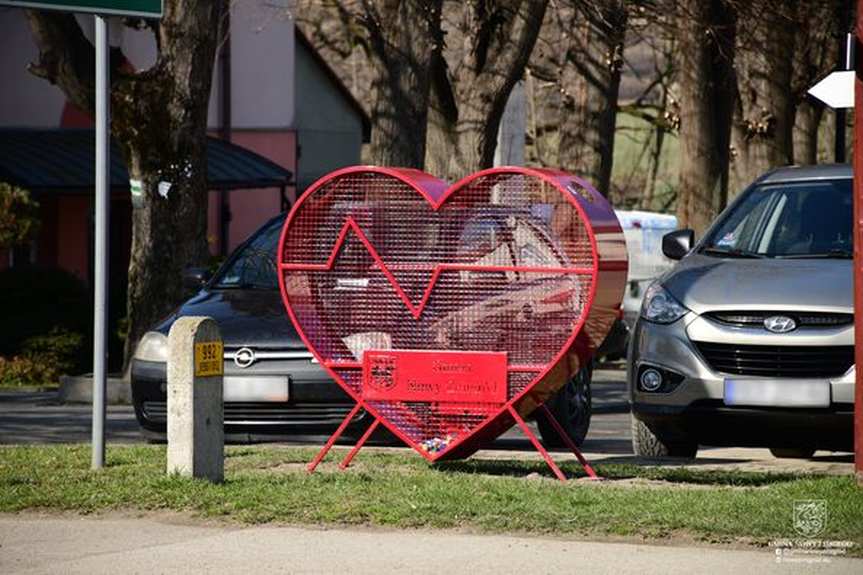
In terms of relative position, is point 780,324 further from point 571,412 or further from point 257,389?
point 257,389

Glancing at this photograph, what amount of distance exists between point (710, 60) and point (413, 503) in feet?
64.6

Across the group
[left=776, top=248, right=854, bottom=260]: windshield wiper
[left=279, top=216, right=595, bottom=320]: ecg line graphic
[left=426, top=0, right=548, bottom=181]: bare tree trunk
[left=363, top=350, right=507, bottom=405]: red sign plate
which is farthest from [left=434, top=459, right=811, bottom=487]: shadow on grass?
[left=426, top=0, right=548, bottom=181]: bare tree trunk

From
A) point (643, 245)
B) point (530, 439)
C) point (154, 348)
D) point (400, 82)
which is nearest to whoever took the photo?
point (530, 439)

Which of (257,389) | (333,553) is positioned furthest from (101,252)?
(333,553)

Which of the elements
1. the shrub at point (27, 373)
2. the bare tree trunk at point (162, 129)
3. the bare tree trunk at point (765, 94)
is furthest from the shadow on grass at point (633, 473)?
the bare tree trunk at point (765, 94)

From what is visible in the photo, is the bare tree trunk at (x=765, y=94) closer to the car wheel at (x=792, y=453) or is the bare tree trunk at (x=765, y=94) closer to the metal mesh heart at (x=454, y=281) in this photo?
the car wheel at (x=792, y=453)

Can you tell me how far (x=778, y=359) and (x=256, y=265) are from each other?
4579 mm

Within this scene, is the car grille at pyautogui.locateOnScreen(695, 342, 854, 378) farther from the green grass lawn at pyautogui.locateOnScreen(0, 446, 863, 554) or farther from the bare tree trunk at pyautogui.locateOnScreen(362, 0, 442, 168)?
the bare tree trunk at pyautogui.locateOnScreen(362, 0, 442, 168)

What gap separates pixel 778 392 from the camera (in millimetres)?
10703

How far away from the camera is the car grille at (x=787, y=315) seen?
1066 centimetres

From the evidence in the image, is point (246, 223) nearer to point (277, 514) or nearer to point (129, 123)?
point (129, 123)

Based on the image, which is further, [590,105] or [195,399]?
[590,105]

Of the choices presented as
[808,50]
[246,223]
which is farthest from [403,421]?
[246,223]

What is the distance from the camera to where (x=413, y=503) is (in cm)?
902
